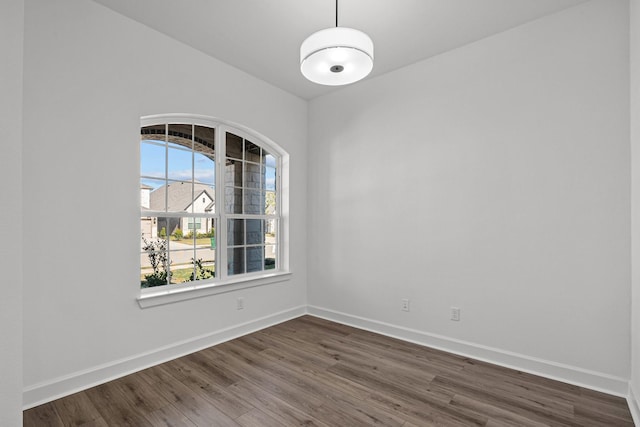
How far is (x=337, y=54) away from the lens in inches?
76.4

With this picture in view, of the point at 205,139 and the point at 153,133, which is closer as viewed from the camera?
the point at 153,133

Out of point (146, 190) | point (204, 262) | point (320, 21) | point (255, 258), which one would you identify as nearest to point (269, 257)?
point (255, 258)

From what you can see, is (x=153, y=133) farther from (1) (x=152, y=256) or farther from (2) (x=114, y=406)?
(2) (x=114, y=406)

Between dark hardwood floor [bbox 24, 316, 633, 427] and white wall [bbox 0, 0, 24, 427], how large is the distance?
0.49 meters

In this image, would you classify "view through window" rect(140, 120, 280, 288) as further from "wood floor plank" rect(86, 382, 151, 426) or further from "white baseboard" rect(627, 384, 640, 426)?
"white baseboard" rect(627, 384, 640, 426)

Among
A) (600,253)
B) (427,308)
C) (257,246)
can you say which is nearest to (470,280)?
(427,308)

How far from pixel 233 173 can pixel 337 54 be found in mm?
2127

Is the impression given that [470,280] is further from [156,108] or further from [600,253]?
[156,108]

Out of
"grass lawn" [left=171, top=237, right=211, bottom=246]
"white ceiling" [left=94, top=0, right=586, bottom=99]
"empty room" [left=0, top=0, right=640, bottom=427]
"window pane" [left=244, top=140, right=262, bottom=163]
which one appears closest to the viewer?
"empty room" [left=0, top=0, right=640, bottom=427]

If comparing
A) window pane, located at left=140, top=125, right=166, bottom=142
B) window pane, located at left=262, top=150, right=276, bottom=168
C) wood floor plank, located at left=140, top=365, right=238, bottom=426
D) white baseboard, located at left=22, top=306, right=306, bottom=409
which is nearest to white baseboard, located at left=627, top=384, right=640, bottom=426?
wood floor plank, located at left=140, top=365, right=238, bottom=426

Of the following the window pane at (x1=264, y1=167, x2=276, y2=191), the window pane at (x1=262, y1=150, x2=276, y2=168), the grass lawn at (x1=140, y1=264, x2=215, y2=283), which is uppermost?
the window pane at (x1=262, y1=150, x2=276, y2=168)

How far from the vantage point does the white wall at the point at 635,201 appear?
205cm

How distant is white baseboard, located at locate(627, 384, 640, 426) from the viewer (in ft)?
6.51

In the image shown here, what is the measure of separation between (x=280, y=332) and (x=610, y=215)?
315 centimetres
